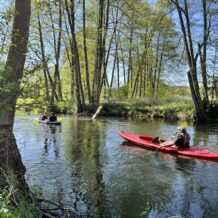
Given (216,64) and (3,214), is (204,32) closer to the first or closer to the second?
(216,64)

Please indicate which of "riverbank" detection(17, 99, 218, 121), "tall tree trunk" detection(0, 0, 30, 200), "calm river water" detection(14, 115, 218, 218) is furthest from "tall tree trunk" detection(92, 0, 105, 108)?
"tall tree trunk" detection(0, 0, 30, 200)

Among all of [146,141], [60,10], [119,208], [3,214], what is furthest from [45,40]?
[3,214]

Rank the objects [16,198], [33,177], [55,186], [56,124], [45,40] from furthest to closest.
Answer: [45,40], [56,124], [33,177], [55,186], [16,198]

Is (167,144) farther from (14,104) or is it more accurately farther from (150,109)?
(150,109)

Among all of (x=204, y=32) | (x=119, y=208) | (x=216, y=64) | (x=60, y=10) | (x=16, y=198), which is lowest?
(x=119, y=208)

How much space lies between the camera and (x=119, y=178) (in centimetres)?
869

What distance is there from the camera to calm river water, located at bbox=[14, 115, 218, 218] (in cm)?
661

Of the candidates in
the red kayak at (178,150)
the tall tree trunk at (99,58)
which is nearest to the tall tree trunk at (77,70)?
the tall tree trunk at (99,58)

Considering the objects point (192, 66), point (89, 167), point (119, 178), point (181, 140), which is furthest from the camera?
point (192, 66)

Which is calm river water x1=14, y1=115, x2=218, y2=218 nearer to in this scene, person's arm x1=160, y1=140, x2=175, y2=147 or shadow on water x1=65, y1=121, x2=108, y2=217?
shadow on water x1=65, y1=121, x2=108, y2=217

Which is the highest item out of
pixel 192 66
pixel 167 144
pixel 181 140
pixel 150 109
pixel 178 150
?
pixel 192 66

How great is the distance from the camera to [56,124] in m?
19.4

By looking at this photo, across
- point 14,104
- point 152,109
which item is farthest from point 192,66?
point 14,104

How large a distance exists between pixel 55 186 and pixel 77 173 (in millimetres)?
1318
